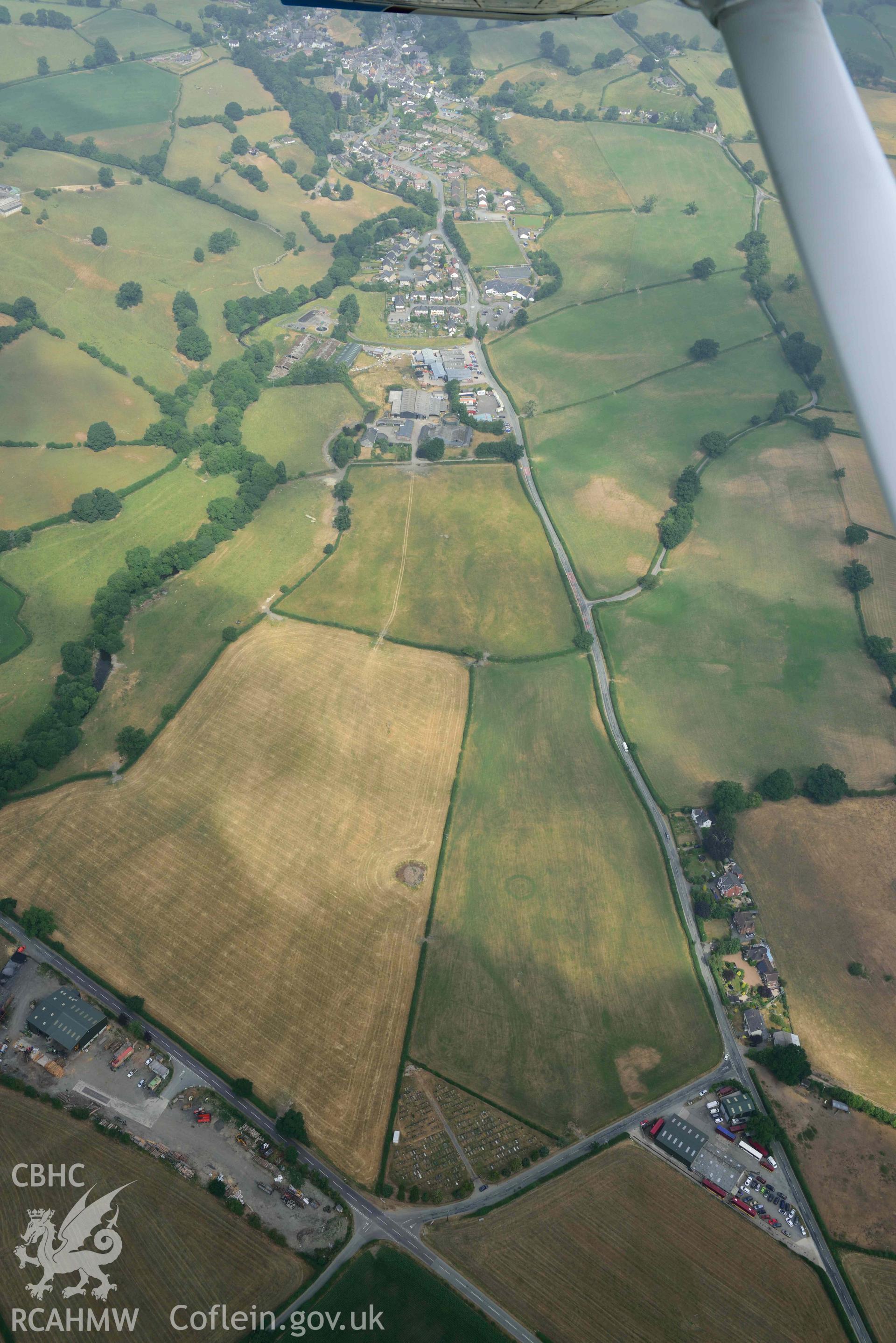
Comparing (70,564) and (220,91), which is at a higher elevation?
(220,91)

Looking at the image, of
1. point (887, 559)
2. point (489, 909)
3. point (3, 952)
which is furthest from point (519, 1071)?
point (887, 559)

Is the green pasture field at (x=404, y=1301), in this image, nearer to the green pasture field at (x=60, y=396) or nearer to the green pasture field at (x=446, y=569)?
the green pasture field at (x=446, y=569)

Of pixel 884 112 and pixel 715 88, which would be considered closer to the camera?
pixel 884 112

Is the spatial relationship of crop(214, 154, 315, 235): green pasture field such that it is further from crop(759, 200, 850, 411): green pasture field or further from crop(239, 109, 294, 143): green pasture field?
crop(759, 200, 850, 411): green pasture field

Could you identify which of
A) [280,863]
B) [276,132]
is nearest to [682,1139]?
[280,863]

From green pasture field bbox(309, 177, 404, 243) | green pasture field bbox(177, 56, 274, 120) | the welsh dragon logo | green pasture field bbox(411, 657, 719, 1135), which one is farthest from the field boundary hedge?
green pasture field bbox(177, 56, 274, 120)

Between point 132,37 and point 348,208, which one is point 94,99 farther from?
point 348,208

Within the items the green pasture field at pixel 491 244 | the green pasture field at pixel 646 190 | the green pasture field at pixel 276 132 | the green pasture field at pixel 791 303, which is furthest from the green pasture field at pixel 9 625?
the green pasture field at pixel 276 132
